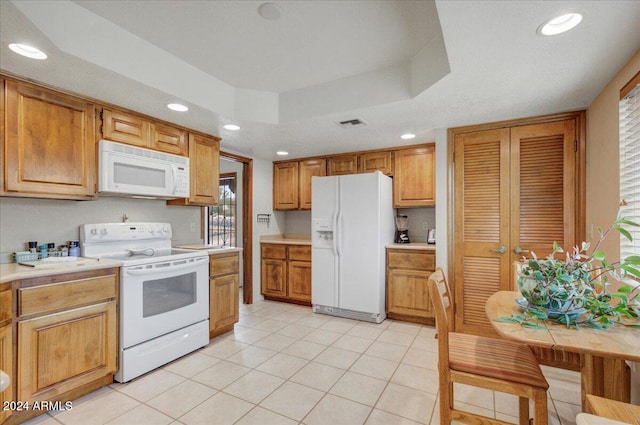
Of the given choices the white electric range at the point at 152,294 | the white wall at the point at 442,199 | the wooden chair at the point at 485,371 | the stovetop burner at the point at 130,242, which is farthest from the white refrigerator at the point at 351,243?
the wooden chair at the point at 485,371

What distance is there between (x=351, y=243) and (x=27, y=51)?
3137mm

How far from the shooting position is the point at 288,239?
4941 mm

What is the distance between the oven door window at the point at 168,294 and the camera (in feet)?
8.00

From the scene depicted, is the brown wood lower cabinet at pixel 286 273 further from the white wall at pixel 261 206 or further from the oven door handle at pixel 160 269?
the oven door handle at pixel 160 269

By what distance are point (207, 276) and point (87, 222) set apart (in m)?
1.10

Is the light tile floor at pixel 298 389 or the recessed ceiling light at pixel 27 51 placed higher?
the recessed ceiling light at pixel 27 51

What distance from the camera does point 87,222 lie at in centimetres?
268

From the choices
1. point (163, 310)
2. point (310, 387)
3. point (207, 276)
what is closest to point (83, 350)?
point (163, 310)

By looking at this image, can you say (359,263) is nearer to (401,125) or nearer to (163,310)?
(401,125)

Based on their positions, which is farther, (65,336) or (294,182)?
(294,182)

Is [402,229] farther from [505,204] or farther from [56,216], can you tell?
[56,216]

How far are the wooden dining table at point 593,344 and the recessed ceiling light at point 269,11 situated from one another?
203cm

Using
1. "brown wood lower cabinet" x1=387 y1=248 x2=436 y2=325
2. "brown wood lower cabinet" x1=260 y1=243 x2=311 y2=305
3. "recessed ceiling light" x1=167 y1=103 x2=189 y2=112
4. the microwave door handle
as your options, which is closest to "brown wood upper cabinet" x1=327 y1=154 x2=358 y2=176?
"brown wood lower cabinet" x1=260 y1=243 x2=311 y2=305

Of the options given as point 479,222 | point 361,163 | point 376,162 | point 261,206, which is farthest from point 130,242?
point 479,222
